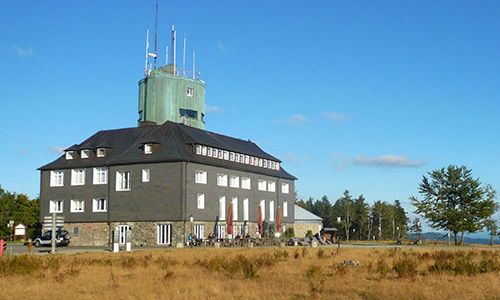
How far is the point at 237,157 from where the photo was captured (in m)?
70.8

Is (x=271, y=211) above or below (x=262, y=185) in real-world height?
below

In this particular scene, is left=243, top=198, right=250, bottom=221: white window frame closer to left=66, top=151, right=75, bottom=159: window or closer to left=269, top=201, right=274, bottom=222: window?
left=269, top=201, right=274, bottom=222: window

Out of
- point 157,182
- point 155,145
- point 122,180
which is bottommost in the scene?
point 157,182

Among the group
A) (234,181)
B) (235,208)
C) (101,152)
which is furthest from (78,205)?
(234,181)

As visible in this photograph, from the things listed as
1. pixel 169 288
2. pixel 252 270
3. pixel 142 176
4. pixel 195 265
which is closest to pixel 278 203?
pixel 142 176

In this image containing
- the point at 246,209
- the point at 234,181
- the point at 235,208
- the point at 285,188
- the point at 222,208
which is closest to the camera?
the point at 222,208

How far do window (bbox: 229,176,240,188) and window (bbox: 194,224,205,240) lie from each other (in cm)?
745

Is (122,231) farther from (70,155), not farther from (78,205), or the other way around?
(70,155)

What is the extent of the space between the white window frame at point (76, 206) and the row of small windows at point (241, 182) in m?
13.1

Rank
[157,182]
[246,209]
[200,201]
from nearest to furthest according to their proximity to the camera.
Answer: [157,182] → [200,201] → [246,209]

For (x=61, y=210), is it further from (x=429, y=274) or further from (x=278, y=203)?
(x=429, y=274)

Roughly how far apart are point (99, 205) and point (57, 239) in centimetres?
536

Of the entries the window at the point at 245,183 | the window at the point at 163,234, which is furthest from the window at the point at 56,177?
the window at the point at 245,183

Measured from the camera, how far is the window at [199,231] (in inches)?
2406
